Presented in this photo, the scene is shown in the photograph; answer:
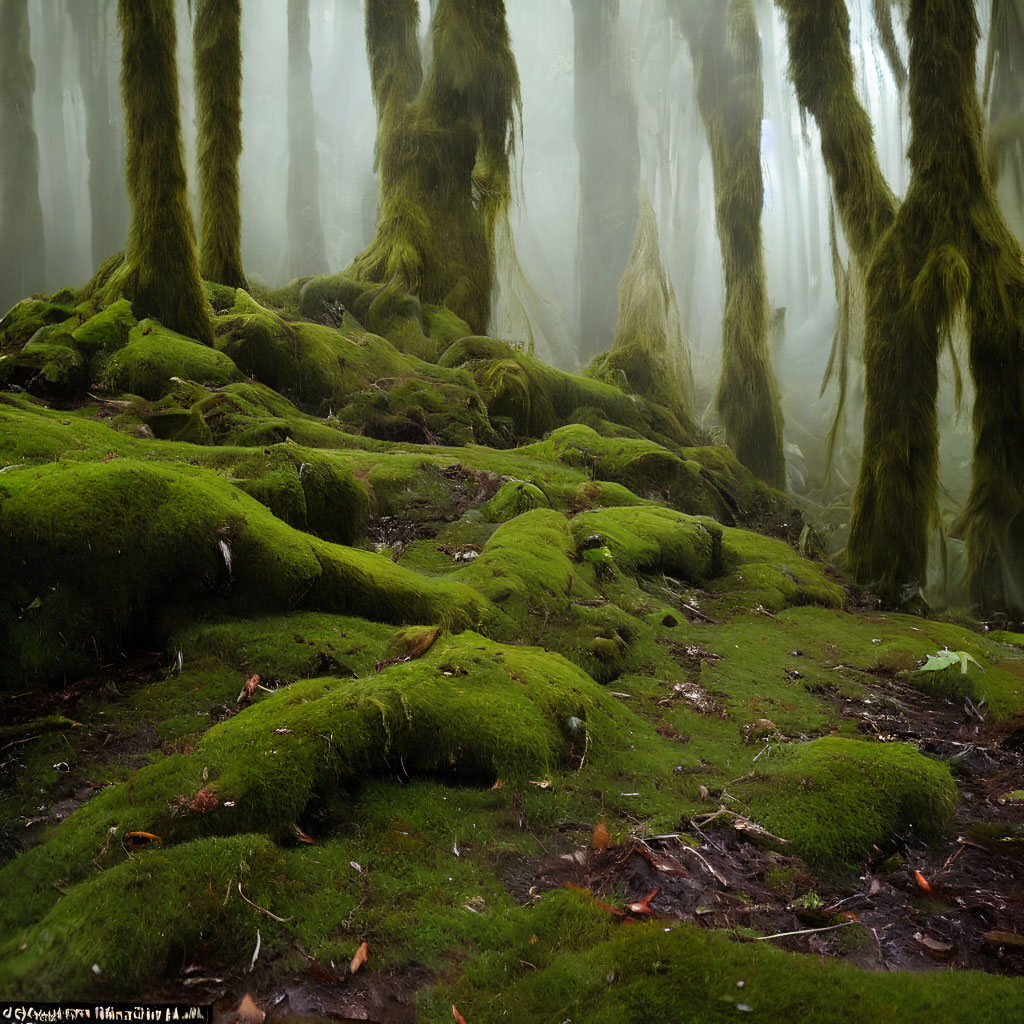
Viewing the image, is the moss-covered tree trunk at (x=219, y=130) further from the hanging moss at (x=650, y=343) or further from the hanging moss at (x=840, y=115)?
the hanging moss at (x=650, y=343)

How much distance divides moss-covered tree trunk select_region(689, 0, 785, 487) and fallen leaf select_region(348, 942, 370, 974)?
1235cm

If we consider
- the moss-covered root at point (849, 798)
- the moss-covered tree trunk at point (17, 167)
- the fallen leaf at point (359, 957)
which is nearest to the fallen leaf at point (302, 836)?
the fallen leaf at point (359, 957)

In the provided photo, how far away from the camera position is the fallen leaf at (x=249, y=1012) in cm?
162

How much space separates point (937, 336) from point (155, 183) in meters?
8.37

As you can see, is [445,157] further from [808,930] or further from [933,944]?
[933,944]

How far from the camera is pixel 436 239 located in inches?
513

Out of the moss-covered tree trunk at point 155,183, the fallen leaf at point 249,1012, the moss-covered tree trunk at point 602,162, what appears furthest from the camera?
the moss-covered tree trunk at point 602,162

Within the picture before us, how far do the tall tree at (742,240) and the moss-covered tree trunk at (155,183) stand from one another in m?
9.24

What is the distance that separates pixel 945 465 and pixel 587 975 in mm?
16594

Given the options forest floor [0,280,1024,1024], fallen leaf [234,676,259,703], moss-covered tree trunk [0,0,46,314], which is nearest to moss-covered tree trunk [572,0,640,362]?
moss-covered tree trunk [0,0,46,314]

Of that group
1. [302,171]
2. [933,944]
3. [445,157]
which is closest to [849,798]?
[933,944]

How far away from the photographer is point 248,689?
3143mm

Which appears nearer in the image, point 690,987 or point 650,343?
point 690,987

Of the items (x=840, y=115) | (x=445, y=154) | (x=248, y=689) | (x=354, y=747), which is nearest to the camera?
(x=354, y=747)
